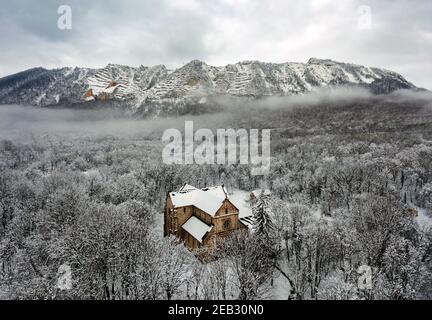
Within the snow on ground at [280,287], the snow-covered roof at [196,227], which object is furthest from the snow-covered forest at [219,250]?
the snow-covered roof at [196,227]

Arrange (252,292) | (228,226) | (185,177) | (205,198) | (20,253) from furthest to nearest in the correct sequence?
(185,177), (205,198), (228,226), (20,253), (252,292)

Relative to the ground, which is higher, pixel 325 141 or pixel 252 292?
pixel 325 141

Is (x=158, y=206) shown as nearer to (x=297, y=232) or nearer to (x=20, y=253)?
(x=20, y=253)

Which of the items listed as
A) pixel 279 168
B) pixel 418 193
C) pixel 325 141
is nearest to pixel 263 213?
pixel 418 193

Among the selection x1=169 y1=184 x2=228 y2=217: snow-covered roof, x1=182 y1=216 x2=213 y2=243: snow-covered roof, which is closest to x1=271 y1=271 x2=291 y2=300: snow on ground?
x1=182 y1=216 x2=213 y2=243: snow-covered roof

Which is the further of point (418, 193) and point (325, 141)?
point (325, 141)

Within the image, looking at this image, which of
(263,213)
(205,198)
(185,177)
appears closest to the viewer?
(263,213)
